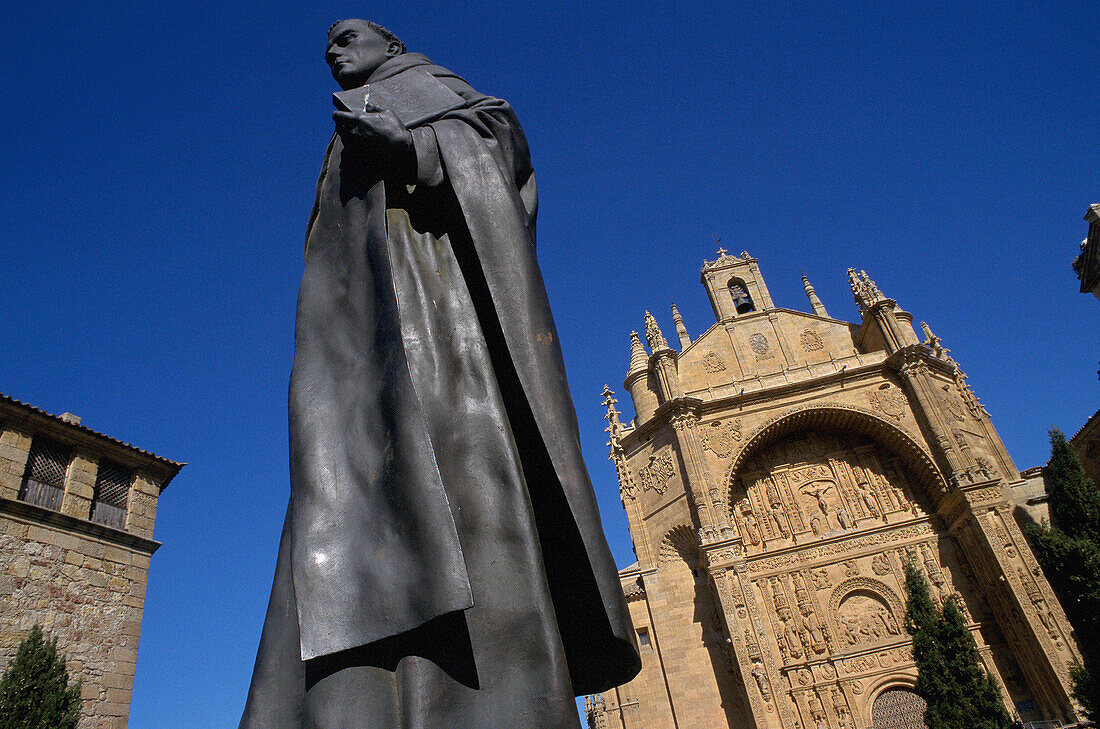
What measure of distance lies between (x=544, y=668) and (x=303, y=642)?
17.2 inches

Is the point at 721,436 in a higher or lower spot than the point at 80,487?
higher

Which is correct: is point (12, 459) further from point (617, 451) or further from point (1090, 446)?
point (1090, 446)

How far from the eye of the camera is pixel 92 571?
12.7 metres

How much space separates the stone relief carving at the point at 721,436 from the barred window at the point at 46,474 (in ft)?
59.1

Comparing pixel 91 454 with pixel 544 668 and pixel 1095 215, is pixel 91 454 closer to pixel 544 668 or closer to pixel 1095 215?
pixel 544 668

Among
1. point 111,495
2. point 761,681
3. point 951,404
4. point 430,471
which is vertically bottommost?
point 430,471

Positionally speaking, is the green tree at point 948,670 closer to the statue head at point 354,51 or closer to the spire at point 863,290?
the spire at point 863,290

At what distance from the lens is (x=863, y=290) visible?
2620 cm

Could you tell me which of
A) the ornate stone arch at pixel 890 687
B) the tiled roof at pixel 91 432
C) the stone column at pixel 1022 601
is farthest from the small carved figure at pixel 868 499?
the tiled roof at pixel 91 432

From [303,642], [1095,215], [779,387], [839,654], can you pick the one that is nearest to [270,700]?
[303,642]

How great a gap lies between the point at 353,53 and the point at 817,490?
24.2m

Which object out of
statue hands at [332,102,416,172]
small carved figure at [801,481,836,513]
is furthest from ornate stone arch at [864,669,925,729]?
statue hands at [332,102,416,172]

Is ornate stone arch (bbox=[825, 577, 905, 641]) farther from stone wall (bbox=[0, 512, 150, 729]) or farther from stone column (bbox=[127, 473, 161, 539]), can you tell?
stone column (bbox=[127, 473, 161, 539])

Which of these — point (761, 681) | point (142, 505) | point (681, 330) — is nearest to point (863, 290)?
point (681, 330)
